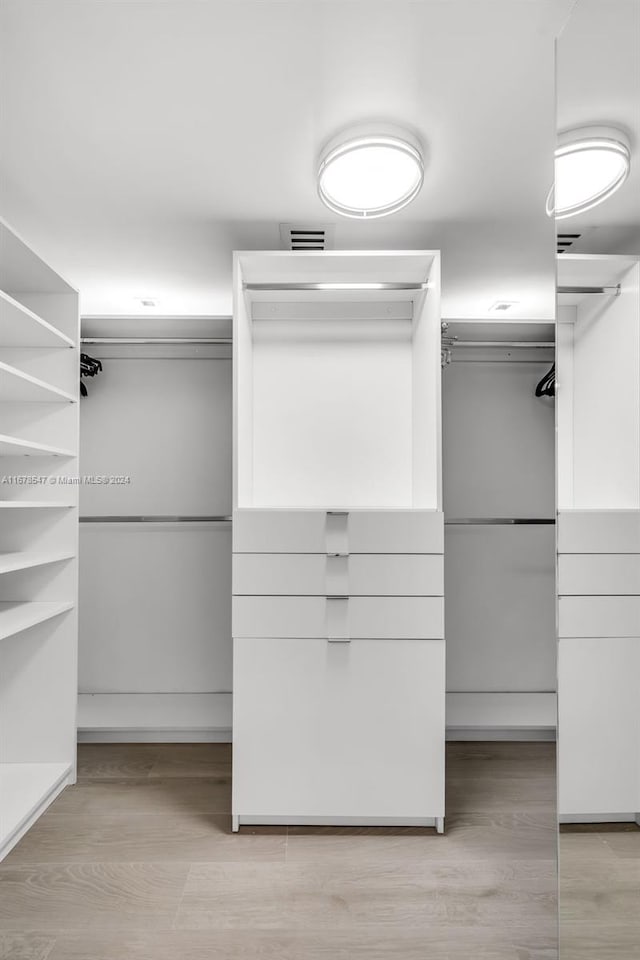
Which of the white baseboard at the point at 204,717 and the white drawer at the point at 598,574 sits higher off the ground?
the white drawer at the point at 598,574

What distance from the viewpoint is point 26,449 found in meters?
2.36

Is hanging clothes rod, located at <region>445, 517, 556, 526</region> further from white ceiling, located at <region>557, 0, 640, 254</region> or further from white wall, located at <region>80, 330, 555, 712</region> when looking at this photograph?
white ceiling, located at <region>557, 0, 640, 254</region>

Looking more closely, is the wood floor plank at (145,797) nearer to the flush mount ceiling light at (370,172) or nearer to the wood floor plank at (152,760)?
the wood floor plank at (152,760)

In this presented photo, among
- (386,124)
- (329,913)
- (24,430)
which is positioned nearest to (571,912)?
(329,913)

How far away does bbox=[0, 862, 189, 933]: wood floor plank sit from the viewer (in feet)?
5.77

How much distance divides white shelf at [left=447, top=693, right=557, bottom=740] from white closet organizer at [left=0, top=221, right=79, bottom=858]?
1.88 meters

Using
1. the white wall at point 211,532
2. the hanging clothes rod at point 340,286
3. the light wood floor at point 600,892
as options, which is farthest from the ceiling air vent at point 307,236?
the light wood floor at point 600,892

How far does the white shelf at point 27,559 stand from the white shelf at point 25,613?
169mm

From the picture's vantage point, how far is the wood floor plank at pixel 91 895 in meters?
1.76

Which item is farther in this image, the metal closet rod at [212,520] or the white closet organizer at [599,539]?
the metal closet rod at [212,520]

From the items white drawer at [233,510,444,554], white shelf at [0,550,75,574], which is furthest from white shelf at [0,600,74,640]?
white drawer at [233,510,444,554]

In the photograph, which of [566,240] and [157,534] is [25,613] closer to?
[157,534]

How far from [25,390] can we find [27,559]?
68cm

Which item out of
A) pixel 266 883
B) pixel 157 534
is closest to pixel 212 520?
pixel 157 534
